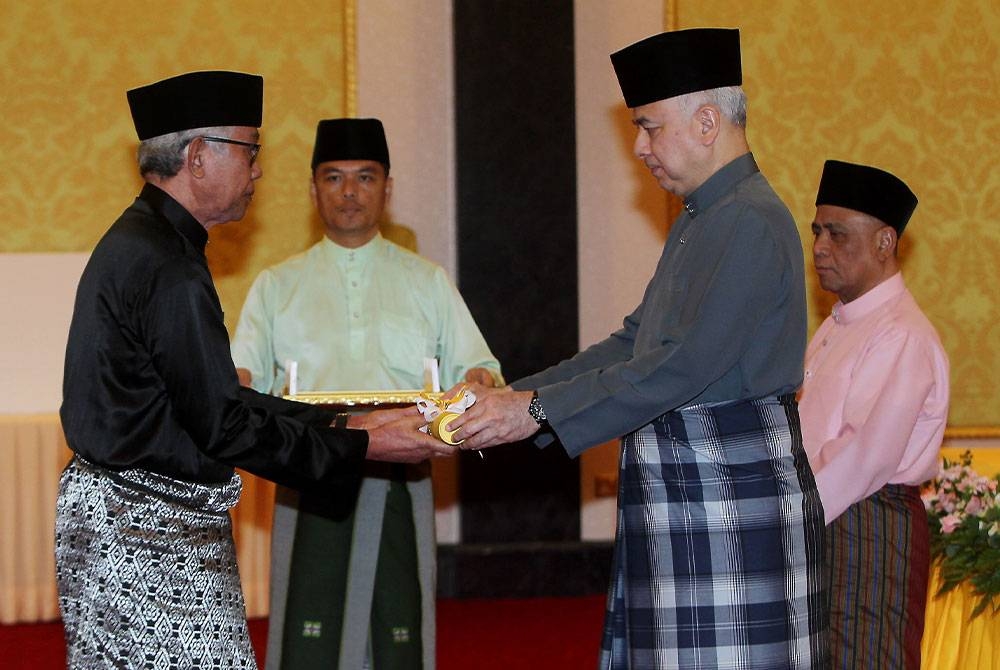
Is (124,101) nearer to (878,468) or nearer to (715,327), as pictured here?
(878,468)

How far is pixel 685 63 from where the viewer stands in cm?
268

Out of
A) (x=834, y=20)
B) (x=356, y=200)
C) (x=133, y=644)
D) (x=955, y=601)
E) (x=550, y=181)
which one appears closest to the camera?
(x=133, y=644)

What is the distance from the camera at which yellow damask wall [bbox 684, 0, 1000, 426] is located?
20.7 ft

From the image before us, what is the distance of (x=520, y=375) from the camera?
596cm

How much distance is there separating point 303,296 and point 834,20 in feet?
11.3

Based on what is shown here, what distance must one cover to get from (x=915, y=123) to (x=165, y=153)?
15.6 feet

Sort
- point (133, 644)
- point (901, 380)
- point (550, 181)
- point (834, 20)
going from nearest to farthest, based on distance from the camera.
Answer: point (133, 644), point (901, 380), point (550, 181), point (834, 20)

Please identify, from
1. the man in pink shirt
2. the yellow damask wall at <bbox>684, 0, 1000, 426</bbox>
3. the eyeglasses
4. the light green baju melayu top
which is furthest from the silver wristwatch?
the yellow damask wall at <bbox>684, 0, 1000, 426</bbox>

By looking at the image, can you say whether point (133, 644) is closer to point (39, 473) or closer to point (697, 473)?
point (697, 473)

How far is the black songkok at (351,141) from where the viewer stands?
423 cm

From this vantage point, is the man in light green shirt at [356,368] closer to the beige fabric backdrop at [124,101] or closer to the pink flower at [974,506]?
the pink flower at [974,506]

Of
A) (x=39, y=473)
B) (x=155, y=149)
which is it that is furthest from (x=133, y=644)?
(x=39, y=473)

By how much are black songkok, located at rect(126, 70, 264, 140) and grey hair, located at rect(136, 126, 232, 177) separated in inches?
0.6

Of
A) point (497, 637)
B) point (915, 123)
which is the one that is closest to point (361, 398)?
point (497, 637)
